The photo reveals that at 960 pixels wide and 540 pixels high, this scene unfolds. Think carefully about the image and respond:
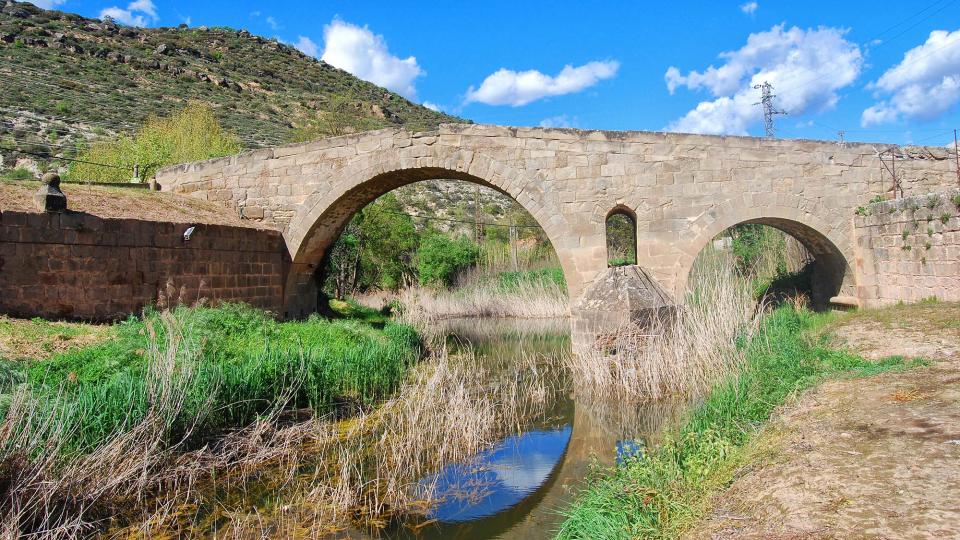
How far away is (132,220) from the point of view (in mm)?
9352

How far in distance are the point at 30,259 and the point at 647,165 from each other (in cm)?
923

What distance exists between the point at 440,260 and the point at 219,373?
60.3 ft

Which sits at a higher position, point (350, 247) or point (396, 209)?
point (396, 209)

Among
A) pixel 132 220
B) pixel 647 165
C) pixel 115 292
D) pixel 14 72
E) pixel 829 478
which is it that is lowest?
pixel 829 478

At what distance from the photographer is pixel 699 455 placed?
14.7 feet

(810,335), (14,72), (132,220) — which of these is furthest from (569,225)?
(14,72)

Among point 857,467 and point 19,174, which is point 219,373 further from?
point 19,174

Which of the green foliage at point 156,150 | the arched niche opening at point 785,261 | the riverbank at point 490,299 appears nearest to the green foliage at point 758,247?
the arched niche opening at point 785,261

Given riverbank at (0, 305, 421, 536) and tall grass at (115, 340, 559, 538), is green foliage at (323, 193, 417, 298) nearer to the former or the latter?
riverbank at (0, 305, 421, 536)

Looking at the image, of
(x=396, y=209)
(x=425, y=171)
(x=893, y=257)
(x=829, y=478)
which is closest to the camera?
(x=829, y=478)

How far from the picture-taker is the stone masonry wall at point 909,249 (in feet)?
28.7

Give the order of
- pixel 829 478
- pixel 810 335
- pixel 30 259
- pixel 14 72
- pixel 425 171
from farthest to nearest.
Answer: pixel 14 72 → pixel 425 171 → pixel 810 335 → pixel 30 259 → pixel 829 478

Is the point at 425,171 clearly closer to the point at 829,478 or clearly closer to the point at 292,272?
the point at 292,272

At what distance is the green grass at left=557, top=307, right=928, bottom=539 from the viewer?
3732 millimetres
